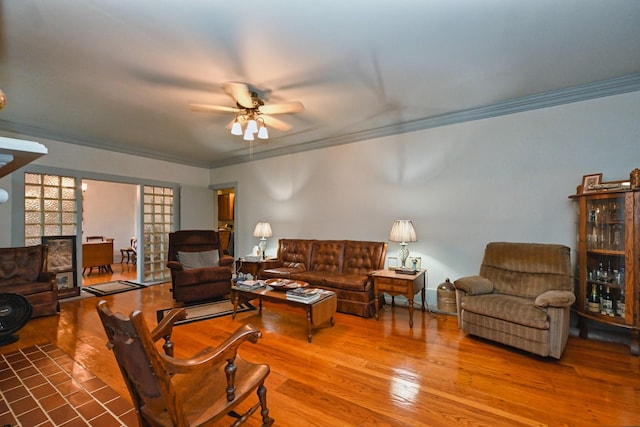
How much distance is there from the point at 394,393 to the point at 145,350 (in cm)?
173

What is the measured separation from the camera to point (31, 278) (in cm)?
393

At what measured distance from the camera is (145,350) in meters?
1.12

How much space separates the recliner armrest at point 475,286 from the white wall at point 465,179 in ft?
1.86

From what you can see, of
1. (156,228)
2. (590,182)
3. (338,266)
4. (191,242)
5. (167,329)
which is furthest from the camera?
(156,228)

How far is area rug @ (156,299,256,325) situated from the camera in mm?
3701

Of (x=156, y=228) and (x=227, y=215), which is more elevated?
(x=227, y=215)

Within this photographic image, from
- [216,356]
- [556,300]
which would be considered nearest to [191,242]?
[216,356]

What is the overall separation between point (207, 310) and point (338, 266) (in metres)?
1.99

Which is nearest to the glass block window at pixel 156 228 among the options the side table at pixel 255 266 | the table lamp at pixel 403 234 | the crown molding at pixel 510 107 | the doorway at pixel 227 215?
the doorway at pixel 227 215

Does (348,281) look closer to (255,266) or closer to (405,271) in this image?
(405,271)

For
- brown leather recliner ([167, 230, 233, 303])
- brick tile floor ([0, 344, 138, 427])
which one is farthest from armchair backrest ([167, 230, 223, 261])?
brick tile floor ([0, 344, 138, 427])

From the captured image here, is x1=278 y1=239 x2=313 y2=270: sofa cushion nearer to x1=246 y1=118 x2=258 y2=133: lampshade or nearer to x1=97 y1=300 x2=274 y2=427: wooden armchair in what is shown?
x1=246 y1=118 x2=258 y2=133: lampshade

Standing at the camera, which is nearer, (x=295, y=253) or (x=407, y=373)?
(x=407, y=373)

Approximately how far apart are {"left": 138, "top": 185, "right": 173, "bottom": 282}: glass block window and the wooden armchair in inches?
197
